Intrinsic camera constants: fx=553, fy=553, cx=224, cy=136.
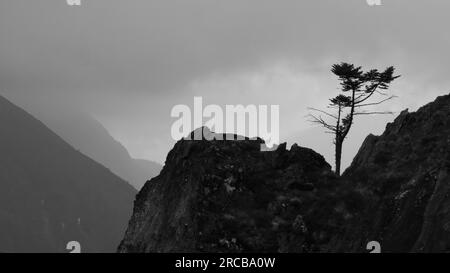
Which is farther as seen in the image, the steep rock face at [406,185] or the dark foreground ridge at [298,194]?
the dark foreground ridge at [298,194]

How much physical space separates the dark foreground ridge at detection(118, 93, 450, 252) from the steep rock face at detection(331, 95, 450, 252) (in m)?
0.08

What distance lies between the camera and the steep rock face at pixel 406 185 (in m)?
28.1

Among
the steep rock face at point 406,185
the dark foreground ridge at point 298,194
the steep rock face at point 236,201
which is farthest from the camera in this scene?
the steep rock face at point 236,201

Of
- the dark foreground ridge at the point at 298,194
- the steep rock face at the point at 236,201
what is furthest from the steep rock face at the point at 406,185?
the steep rock face at the point at 236,201

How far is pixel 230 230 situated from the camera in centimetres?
3734

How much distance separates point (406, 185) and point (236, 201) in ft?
39.5

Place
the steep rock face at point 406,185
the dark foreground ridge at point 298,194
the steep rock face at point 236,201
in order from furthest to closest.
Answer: the steep rock face at point 236,201, the dark foreground ridge at point 298,194, the steep rock face at point 406,185

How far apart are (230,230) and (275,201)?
14.2ft

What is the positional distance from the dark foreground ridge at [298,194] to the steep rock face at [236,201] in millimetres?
73

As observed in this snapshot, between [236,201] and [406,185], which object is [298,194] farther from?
[406,185]

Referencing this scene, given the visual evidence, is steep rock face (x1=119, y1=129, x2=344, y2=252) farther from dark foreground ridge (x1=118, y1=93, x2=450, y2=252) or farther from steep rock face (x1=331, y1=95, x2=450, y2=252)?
steep rock face (x1=331, y1=95, x2=450, y2=252)

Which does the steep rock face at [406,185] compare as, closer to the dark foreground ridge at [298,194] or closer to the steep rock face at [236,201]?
the dark foreground ridge at [298,194]
